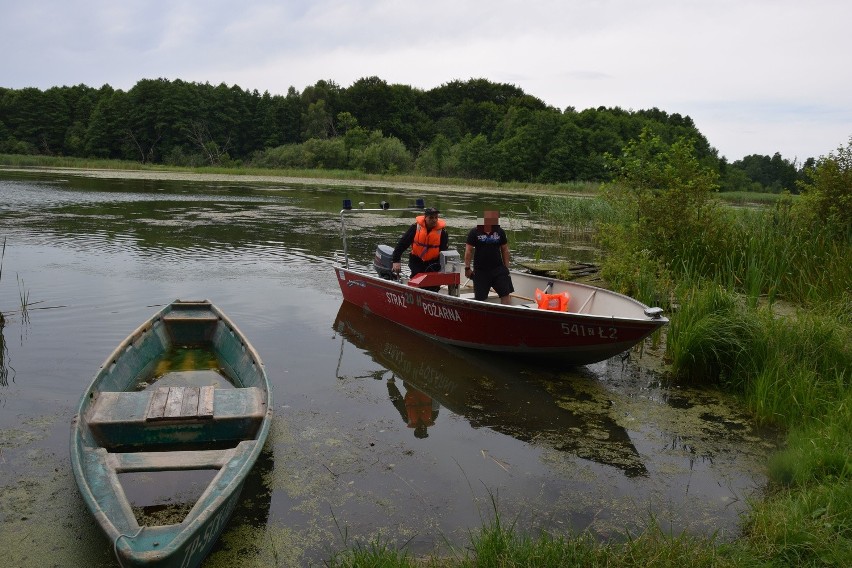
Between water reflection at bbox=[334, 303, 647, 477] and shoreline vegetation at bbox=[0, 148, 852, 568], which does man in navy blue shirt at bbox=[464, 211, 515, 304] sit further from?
shoreline vegetation at bbox=[0, 148, 852, 568]

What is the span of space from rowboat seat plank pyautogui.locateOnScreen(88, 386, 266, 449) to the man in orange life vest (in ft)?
12.4

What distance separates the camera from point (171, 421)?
15.1ft

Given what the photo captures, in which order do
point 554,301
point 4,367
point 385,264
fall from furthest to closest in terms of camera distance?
point 385,264 < point 554,301 < point 4,367

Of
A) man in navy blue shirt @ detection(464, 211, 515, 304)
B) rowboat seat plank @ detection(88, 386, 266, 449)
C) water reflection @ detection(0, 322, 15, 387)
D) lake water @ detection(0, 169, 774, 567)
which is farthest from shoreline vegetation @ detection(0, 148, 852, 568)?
water reflection @ detection(0, 322, 15, 387)

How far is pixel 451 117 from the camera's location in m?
80.2

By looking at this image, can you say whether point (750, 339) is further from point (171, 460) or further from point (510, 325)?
point (171, 460)

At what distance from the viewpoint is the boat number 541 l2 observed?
622cm

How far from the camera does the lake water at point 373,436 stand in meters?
4.01

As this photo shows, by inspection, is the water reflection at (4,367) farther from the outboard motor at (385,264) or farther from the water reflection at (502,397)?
the outboard motor at (385,264)

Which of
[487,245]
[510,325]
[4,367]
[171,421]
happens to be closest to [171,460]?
[171,421]

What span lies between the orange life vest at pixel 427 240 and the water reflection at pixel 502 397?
3.37 feet

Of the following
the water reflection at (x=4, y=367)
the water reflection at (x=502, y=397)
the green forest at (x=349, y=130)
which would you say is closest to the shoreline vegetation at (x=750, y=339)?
the water reflection at (x=502, y=397)

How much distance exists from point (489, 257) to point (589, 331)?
153 cm

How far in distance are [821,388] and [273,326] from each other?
5987 millimetres
